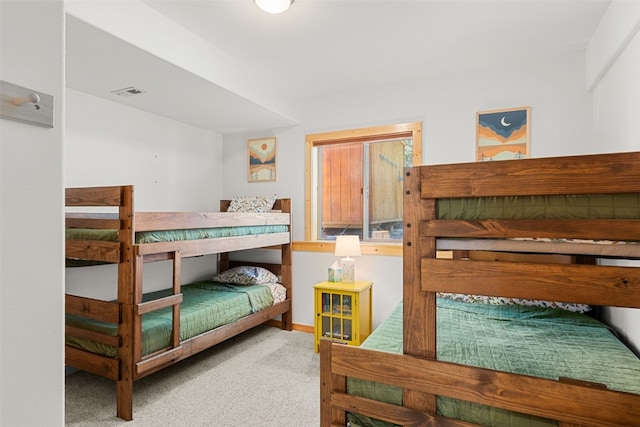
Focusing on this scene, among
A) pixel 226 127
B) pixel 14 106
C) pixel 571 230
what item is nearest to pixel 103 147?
pixel 226 127

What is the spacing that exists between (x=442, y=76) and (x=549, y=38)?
33.1 inches

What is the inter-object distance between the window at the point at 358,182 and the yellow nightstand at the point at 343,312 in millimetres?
667

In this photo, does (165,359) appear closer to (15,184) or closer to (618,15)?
(15,184)

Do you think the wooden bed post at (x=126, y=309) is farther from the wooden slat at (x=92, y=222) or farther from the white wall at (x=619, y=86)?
the white wall at (x=619, y=86)

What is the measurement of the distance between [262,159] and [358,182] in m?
1.14

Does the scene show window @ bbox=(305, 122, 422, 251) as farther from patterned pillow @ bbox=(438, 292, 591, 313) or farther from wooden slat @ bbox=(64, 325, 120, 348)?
wooden slat @ bbox=(64, 325, 120, 348)

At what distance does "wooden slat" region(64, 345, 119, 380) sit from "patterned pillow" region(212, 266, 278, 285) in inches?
58.7

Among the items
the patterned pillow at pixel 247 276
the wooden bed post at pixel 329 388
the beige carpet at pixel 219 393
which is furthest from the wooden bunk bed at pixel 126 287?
the wooden bed post at pixel 329 388

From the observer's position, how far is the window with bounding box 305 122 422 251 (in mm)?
3500

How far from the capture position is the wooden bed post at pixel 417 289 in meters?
1.24

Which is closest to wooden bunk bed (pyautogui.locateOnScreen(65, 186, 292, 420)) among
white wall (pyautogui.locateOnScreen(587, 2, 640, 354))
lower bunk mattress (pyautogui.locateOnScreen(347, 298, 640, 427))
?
lower bunk mattress (pyautogui.locateOnScreen(347, 298, 640, 427))

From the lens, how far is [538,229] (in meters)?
1.10

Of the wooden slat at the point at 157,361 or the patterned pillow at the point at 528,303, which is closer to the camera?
the wooden slat at the point at 157,361

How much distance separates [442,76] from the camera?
310 cm
